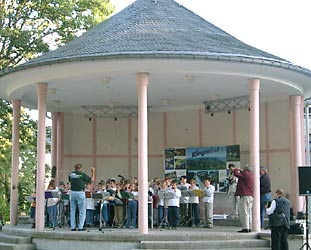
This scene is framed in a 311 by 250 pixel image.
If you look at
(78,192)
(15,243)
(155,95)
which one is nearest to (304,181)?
(78,192)

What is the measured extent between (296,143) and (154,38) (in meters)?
5.96

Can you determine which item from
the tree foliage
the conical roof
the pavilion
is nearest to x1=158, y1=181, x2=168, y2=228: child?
the pavilion

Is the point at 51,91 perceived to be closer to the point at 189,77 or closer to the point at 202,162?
the point at 189,77

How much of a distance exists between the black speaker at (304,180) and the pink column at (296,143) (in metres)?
4.44

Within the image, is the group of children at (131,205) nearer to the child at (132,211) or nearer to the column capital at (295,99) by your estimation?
the child at (132,211)

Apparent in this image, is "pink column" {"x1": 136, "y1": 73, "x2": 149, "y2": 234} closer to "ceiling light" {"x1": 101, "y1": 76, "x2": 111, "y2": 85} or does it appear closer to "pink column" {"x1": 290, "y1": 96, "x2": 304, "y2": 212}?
"ceiling light" {"x1": 101, "y1": 76, "x2": 111, "y2": 85}

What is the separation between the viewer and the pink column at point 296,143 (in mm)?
18781

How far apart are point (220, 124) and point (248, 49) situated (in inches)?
210

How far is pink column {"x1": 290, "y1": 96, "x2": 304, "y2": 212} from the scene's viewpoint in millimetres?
18781

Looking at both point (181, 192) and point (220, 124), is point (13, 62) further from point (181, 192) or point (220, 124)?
point (181, 192)

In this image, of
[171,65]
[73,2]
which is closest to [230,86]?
[171,65]

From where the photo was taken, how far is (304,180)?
14.5m

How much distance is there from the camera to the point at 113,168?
22.7 metres

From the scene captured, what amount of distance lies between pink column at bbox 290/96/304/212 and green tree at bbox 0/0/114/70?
1143cm
